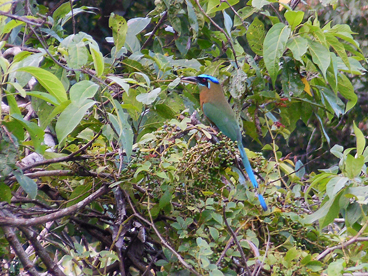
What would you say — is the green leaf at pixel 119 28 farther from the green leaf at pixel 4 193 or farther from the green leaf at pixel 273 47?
the green leaf at pixel 4 193

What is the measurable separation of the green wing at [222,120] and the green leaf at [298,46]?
103cm

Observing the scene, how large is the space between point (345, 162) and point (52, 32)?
144cm

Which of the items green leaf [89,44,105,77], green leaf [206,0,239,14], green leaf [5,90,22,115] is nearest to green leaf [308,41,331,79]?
green leaf [206,0,239,14]

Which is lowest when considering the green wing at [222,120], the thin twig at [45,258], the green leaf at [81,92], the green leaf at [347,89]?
the green wing at [222,120]

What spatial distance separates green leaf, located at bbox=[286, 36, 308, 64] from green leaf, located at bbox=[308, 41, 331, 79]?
0.04m

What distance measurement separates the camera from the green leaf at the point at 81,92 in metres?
1.18

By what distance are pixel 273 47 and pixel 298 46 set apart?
4.2 inches

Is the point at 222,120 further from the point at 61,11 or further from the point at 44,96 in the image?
the point at 44,96

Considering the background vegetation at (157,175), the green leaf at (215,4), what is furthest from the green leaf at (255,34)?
the green leaf at (215,4)

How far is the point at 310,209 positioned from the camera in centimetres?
194

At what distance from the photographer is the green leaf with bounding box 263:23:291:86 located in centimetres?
182

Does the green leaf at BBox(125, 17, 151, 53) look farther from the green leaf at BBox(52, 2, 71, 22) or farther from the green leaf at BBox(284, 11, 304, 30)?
the green leaf at BBox(284, 11, 304, 30)

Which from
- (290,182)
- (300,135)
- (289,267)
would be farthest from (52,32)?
(300,135)

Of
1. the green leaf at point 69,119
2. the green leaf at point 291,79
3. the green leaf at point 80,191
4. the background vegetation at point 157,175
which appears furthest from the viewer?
the green leaf at point 291,79
